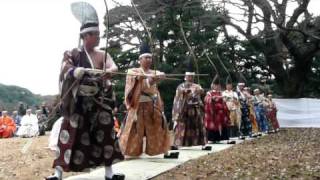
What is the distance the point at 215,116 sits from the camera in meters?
12.1

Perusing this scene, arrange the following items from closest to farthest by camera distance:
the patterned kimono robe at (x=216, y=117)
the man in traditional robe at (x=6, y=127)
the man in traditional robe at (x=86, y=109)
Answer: the man in traditional robe at (x=86, y=109)
the patterned kimono robe at (x=216, y=117)
the man in traditional robe at (x=6, y=127)

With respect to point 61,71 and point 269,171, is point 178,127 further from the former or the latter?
point 61,71

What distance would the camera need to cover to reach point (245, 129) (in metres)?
14.3

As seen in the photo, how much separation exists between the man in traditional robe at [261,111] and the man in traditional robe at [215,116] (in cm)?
372

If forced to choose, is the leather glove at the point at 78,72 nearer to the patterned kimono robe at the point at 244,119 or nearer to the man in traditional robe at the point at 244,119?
the man in traditional robe at the point at 244,119

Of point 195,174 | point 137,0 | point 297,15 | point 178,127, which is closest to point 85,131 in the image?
point 195,174

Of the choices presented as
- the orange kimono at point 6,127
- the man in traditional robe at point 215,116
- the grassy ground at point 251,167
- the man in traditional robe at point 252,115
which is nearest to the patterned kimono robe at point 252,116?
the man in traditional robe at point 252,115

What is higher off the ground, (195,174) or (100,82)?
(100,82)

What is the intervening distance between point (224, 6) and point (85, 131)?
7533 millimetres

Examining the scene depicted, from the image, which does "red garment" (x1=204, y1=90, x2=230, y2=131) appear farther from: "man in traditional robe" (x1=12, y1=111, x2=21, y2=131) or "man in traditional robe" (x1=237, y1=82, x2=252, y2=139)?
"man in traditional robe" (x1=12, y1=111, x2=21, y2=131)

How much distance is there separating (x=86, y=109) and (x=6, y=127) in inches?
627

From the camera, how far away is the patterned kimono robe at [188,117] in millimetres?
9539

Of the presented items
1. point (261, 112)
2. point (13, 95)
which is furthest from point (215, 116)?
point (13, 95)

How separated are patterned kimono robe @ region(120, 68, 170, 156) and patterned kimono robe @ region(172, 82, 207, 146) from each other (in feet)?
7.37
